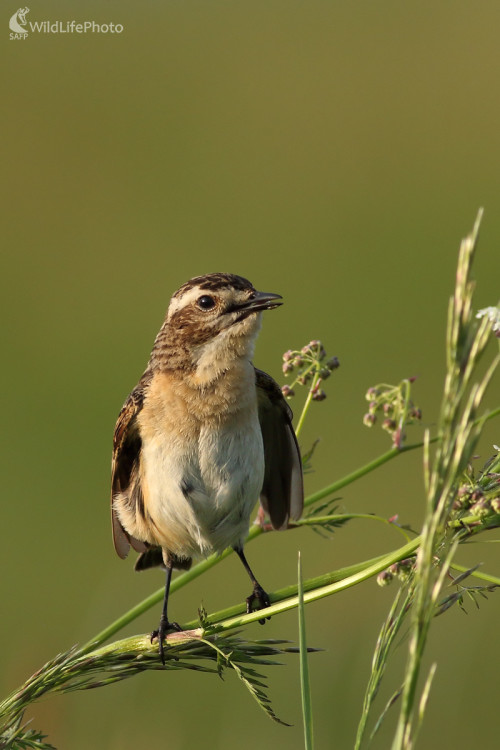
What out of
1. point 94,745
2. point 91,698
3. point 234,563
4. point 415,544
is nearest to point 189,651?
point 415,544

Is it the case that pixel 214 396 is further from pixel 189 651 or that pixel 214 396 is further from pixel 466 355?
pixel 466 355

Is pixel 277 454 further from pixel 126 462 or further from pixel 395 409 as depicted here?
pixel 395 409

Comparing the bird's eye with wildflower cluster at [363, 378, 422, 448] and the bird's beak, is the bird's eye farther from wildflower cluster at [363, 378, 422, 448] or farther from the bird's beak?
wildflower cluster at [363, 378, 422, 448]

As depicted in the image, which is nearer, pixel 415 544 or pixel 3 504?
pixel 415 544

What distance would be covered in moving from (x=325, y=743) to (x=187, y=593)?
13.8 ft

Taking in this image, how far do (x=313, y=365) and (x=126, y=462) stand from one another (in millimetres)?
1583

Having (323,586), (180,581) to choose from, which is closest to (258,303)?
(180,581)

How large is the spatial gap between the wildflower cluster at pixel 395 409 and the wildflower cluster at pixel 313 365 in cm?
20

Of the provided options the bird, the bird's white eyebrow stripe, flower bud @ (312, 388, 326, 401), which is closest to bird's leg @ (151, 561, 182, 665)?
the bird

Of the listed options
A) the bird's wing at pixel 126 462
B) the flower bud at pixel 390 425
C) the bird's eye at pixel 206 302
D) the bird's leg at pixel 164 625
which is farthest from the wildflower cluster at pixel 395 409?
the bird's wing at pixel 126 462

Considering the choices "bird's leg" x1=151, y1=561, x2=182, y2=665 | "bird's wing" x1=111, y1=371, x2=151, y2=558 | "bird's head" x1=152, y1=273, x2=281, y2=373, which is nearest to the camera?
"bird's leg" x1=151, y1=561, x2=182, y2=665

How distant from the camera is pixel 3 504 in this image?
12.3 m

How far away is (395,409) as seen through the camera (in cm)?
353

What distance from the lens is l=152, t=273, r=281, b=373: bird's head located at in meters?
4.53
